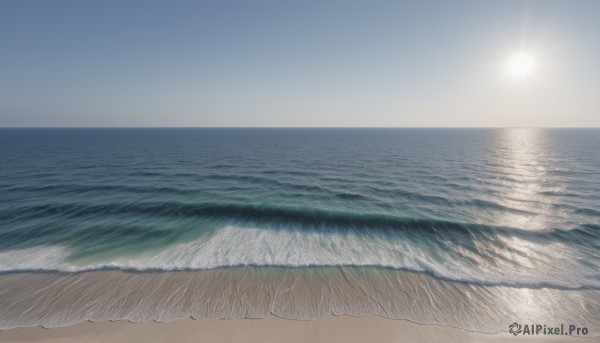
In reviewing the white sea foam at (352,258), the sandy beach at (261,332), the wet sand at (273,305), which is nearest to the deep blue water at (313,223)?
the white sea foam at (352,258)

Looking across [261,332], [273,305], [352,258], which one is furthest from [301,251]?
[261,332]

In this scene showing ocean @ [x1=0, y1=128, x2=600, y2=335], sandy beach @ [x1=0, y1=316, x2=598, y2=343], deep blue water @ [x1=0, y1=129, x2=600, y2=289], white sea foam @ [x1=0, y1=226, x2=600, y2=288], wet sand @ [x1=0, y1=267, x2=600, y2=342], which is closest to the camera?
sandy beach @ [x1=0, y1=316, x2=598, y2=343]

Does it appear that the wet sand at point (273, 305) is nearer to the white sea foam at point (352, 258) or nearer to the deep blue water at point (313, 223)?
the white sea foam at point (352, 258)

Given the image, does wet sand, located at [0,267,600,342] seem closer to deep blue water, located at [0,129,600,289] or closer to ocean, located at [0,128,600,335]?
ocean, located at [0,128,600,335]

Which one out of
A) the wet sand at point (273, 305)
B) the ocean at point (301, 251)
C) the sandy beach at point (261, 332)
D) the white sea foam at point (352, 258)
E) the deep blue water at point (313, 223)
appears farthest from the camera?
the deep blue water at point (313, 223)

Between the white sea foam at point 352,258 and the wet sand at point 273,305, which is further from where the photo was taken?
the white sea foam at point 352,258

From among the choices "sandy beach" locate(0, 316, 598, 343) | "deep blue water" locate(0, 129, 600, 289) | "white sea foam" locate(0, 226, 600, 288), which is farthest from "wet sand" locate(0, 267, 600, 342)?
"deep blue water" locate(0, 129, 600, 289)

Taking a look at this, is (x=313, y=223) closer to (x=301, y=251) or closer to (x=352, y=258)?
(x=301, y=251)
